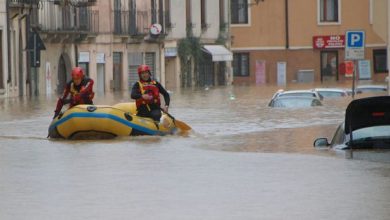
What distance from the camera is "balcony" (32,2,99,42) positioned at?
64.4 m

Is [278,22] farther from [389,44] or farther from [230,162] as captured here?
[230,162]

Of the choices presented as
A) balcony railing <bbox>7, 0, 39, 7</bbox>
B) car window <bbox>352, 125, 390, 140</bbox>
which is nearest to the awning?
balcony railing <bbox>7, 0, 39, 7</bbox>

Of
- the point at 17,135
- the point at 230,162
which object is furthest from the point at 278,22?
the point at 230,162

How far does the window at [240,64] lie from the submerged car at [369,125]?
229 feet

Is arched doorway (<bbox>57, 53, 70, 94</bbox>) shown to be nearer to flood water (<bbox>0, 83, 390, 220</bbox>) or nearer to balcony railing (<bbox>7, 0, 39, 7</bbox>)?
balcony railing (<bbox>7, 0, 39, 7</bbox>)

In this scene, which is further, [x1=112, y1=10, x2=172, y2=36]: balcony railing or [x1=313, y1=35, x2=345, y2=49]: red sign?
[x1=313, y1=35, x2=345, y2=49]: red sign

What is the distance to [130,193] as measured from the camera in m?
16.1

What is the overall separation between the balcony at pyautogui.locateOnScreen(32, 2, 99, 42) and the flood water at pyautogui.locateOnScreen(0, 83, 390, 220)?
34.3 metres

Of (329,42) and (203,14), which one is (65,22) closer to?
(203,14)

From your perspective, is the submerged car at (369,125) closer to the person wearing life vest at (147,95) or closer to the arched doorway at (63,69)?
the person wearing life vest at (147,95)

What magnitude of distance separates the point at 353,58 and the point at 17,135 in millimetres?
14414

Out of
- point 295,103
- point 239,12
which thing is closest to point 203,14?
point 239,12

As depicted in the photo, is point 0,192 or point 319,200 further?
point 0,192

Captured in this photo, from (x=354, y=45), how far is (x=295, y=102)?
2.63m
